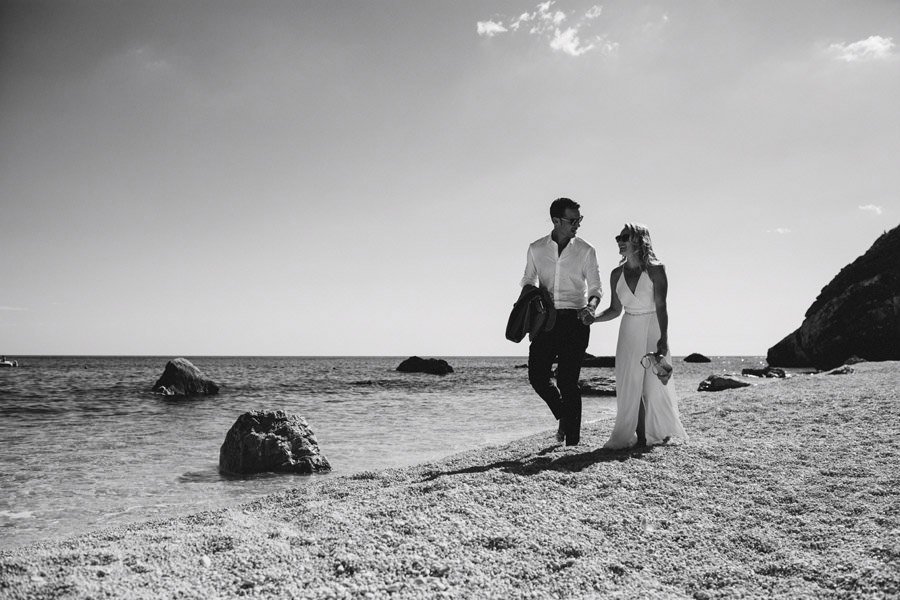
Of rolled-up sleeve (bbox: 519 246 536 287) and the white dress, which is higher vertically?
rolled-up sleeve (bbox: 519 246 536 287)

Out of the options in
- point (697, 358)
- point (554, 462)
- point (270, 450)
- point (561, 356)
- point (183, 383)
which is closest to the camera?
point (554, 462)

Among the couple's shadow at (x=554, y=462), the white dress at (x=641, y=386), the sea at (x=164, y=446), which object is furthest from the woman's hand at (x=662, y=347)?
the couple's shadow at (x=554, y=462)

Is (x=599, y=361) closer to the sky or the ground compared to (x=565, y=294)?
closer to the ground

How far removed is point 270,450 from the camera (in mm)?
7586

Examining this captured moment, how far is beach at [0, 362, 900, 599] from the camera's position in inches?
107

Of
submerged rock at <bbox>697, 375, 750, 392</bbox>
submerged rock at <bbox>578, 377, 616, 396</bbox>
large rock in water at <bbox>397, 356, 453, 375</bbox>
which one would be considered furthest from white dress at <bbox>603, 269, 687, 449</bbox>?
large rock in water at <bbox>397, 356, 453, 375</bbox>

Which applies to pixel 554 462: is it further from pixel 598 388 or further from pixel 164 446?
pixel 598 388

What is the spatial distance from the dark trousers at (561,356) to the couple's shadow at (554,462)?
573 millimetres

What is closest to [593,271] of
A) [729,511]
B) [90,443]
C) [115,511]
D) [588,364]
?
[729,511]

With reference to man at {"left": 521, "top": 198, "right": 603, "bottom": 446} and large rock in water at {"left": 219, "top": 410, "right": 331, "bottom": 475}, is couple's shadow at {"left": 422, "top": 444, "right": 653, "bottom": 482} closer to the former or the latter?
man at {"left": 521, "top": 198, "right": 603, "bottom": 446}

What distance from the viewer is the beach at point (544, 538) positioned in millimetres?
2727

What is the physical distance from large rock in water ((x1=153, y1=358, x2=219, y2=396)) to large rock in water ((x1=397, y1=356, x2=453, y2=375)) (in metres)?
23.7

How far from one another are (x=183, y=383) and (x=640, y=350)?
67.8 ft

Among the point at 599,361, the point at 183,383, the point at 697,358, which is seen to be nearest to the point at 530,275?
the point at 183,383
